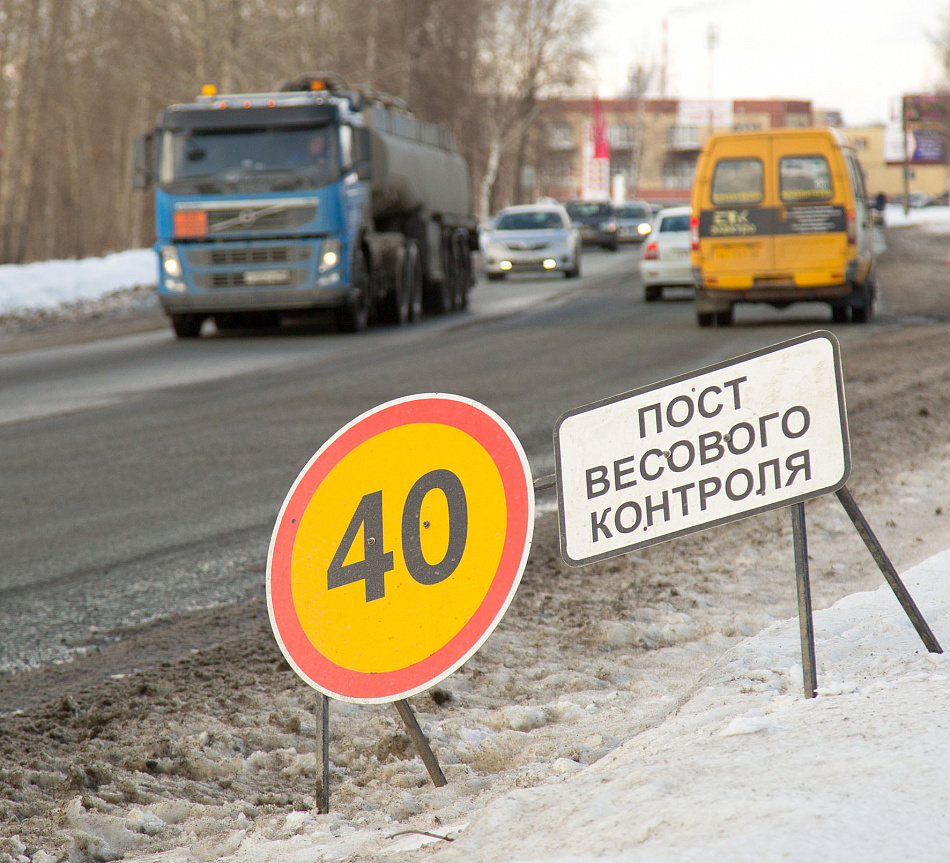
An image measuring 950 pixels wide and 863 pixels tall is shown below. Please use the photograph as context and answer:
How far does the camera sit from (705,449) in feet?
10.0

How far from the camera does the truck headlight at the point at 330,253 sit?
16.9 meters

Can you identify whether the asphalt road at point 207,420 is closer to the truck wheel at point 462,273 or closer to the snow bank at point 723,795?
the truck wheel at point 462,273

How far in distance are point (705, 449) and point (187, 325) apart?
51.6 feet

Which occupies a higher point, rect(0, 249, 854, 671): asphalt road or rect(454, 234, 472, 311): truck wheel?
rect(454, 234, 472, 311): truck wheel

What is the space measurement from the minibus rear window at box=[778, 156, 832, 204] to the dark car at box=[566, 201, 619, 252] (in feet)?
95.5

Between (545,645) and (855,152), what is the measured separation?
14279 mm

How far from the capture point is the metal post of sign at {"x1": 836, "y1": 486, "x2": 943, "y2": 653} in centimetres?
311

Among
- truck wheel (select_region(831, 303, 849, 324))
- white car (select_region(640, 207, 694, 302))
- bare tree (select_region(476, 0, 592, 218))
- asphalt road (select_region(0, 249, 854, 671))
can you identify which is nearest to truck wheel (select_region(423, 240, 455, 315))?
asphalt road (select_region(0, 249, 854, 671))

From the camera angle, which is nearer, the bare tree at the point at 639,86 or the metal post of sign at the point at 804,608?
the metal post of sign at the point at 804,608

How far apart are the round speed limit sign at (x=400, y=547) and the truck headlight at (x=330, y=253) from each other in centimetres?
1394

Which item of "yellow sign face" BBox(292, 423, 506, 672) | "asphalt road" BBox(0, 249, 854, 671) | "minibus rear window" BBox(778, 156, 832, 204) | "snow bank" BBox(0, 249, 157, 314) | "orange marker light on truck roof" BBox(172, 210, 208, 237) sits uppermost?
"minibus rear window" BBox(778, 156, 832, 204)

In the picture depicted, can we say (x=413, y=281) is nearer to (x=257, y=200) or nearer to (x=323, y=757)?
(x=257, y=200)

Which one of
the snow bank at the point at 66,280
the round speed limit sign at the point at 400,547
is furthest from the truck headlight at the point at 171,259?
the round speed limit sign at the point at 400,547

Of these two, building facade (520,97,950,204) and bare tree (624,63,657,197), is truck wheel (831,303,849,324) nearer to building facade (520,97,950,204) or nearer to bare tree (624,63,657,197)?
building facade (520,97,950,204)
